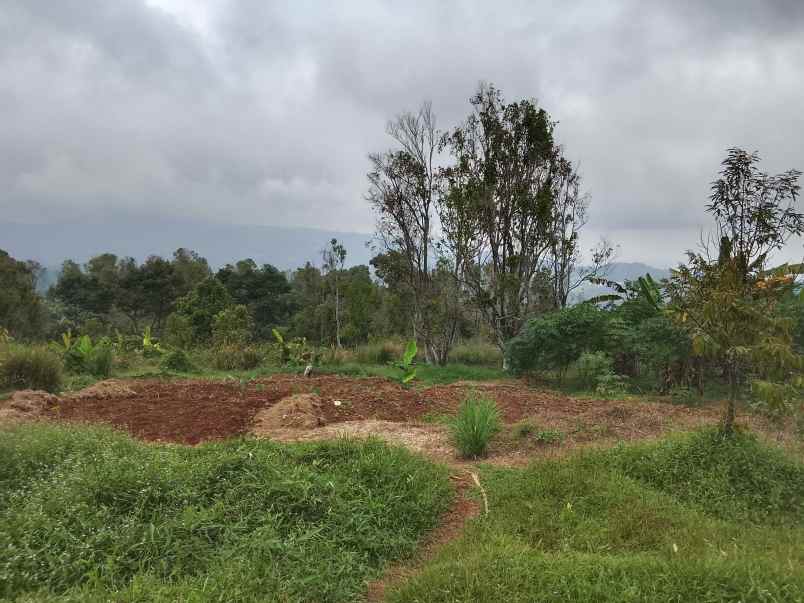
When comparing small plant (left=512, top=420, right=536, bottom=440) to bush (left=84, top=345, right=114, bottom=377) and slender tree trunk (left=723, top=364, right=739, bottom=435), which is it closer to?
slender tree trunk (left=723, top=364, right=739, bottom=435)

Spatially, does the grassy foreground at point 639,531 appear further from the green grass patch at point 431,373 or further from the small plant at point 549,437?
the green grass patch at point 431,373

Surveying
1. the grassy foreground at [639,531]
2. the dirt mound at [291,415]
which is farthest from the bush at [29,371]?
the grassy foreground at [639,531]

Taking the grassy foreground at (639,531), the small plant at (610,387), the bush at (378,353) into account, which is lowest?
the grassy foreground at (639,531)

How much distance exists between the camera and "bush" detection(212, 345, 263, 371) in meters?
13.4

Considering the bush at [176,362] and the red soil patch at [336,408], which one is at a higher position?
the bush at [176,362]

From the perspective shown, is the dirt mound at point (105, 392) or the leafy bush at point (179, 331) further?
the leafy bush at point (179, 331)

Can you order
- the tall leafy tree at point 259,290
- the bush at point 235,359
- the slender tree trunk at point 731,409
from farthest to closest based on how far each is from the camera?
1. the tall leafy tree at point 259,290
2. the bush at point 235,359
3. the slender tree trunk at point 731,409

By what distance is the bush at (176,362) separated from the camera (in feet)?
41.3

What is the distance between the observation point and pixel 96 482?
3.78 m

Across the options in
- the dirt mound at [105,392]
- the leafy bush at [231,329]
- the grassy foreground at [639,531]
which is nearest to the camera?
the grassy foreground at [639,531]

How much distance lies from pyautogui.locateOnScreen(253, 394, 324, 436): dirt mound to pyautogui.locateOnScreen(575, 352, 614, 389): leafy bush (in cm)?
527

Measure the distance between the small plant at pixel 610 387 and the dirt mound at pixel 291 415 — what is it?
198 inches

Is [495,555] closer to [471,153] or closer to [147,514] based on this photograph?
[147,514]

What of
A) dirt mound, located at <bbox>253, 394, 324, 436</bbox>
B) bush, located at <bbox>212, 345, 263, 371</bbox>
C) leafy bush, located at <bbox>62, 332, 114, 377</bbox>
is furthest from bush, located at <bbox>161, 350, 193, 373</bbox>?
dirt mound, located at <bbox>253, 394, 324, 436</bbox>
